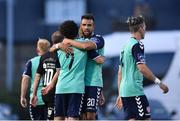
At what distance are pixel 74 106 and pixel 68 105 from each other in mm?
123

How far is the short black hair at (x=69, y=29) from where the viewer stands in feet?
39.8

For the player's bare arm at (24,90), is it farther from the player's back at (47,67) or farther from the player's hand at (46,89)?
the player's hand at (46,89)

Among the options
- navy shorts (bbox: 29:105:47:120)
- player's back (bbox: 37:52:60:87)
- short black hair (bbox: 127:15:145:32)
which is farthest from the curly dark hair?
navy shorts (bbox: 29:105:47:120)

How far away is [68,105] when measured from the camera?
1209cm

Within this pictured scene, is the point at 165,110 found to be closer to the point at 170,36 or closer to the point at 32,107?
the point at 170,36

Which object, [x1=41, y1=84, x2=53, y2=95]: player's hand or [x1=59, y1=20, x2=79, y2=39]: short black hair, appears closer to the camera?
[x1=59, y1=20, x2=79, y2=39]: short black hair

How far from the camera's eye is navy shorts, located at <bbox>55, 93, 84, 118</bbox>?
1201 centimetres

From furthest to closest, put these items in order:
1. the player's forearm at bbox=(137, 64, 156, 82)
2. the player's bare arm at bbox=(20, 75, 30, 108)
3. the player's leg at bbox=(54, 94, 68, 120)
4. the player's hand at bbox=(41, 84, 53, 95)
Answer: the player's bare arm at bbox=(20, 75, 30, 108) → the player's hand at bbox=(41, 84, 53, 95) → the player's leg at bbox=(54, 94, 68, 120) → the player's forearm at bbox=(137, 64, 156, 82)

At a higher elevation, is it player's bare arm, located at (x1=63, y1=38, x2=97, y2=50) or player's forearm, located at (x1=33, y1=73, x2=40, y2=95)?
player's bare arm, located at (x1=63, y1=38, x2=97, y2=50)

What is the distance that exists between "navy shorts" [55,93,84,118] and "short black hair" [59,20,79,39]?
861 millimetres

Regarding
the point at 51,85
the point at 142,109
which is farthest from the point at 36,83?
the point at 142,109

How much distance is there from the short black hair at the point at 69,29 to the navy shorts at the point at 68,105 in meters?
0.86

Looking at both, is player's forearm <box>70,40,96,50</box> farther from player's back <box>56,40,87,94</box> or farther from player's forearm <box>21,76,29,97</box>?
player's forearm <box>21,76,29,97</box>

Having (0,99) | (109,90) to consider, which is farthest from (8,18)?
(109,90)
